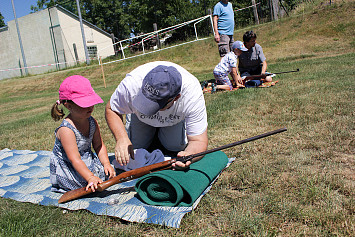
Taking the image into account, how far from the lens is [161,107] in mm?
2135

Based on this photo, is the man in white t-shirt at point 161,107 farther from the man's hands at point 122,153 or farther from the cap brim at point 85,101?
the cap brim at point 85,101

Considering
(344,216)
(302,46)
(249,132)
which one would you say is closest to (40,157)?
(249,132)

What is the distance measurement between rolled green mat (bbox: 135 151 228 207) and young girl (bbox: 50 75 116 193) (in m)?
0.42

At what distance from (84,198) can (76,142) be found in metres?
0.51

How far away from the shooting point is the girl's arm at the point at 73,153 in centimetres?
239

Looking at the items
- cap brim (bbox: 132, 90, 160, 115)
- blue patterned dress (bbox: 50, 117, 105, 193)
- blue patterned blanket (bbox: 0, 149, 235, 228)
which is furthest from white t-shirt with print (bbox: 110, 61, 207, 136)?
blue patterned blanket (bbox: 0, 149, 235, 228)

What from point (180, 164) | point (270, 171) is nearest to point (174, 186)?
point (180, 164)

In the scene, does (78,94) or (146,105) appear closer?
(146,105)

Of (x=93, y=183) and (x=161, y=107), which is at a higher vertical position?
(x=161, y=107)

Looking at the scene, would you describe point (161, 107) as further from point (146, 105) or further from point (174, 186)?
point (174, 186)

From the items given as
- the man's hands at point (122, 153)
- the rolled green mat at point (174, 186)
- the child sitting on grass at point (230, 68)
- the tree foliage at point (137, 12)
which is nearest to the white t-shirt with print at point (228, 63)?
the child sitting on grass at point (230, 68)

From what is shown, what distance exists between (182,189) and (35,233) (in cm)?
105

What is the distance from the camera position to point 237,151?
3238 millimetres

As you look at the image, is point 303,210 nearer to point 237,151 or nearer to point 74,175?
point 237,151
